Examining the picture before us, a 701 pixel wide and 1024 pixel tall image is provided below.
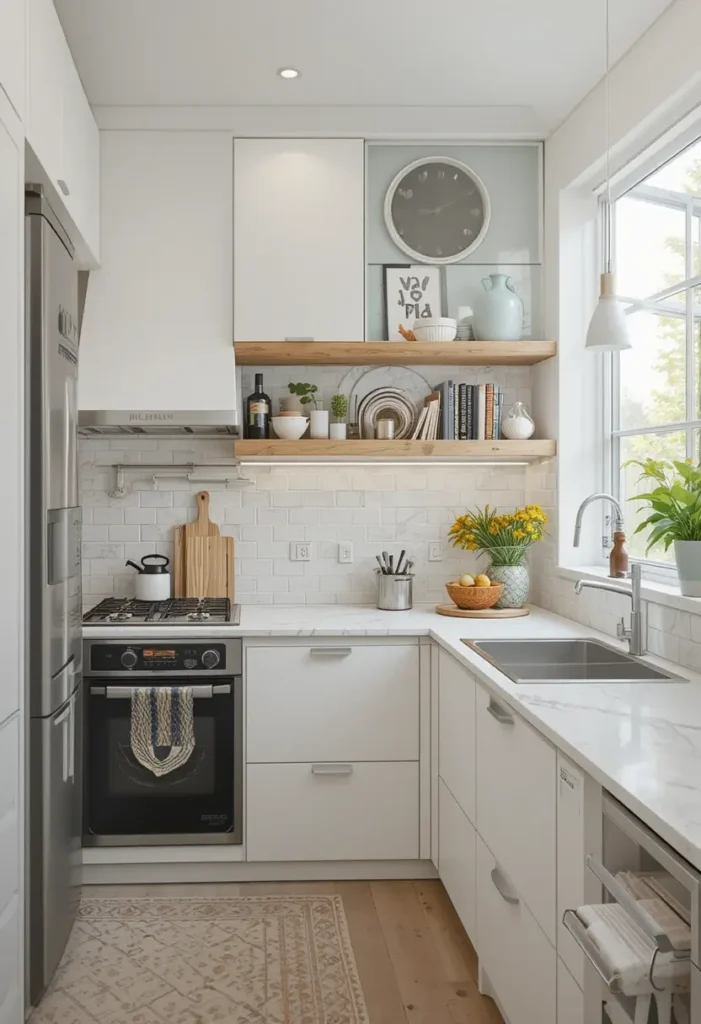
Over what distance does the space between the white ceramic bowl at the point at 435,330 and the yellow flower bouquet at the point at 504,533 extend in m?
0.71

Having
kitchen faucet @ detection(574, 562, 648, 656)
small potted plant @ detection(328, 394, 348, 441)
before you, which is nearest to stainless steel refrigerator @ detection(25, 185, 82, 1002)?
small potted plant @ detection(328, 394, 348, 441)

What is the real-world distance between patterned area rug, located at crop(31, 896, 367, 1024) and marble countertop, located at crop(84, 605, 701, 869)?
0.91m

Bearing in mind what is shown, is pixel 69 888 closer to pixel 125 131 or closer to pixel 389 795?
pixel 389 795

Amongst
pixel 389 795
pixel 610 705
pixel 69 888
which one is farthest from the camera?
pixel 389 795

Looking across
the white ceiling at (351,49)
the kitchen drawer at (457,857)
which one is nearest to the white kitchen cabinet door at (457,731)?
the kitchen drawer at (457,857)

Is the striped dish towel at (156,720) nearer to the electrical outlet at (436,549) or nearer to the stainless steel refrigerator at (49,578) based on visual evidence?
the stainless steel refrigerator at (49,578)

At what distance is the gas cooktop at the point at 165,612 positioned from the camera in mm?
3189

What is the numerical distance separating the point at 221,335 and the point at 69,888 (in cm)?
201

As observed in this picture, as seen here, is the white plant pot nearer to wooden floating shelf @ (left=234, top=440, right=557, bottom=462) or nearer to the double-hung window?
wooden floating shelf @ (left=234, top=440, right=557, bottom=462)

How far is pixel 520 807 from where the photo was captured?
6.72ft

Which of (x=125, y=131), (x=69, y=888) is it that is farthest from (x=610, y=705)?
(x=125, y=131)

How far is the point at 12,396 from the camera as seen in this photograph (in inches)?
81.6

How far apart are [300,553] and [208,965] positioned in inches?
66.1

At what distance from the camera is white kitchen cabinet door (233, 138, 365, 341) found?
11.4 ft
